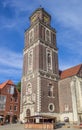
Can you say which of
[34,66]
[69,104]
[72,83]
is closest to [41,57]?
[34,66]

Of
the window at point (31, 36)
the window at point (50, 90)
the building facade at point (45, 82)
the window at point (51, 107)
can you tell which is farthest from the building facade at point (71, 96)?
the window at point (31, 36)

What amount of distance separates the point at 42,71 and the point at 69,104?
405 inches

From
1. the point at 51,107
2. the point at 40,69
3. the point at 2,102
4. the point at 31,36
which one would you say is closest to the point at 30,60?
the point at 40,69

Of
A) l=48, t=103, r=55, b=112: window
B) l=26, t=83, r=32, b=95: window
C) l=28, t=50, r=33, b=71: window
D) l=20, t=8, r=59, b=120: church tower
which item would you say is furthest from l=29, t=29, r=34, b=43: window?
l=48, t=103, r=55, b=112: window

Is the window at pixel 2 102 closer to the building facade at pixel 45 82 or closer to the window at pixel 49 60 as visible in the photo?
the building facade at pixel 45 82

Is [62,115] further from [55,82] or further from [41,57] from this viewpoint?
[41,57]

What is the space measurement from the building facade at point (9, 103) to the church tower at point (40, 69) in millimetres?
10192

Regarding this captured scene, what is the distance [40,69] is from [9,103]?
1897cm

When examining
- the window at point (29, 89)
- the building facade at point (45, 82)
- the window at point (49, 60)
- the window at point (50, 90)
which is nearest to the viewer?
the building facade at point (45, 82)

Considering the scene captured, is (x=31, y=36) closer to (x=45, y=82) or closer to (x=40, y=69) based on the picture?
(x=40, y=69)

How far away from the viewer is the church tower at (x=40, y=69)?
36.4m

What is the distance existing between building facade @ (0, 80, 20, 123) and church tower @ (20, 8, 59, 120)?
401 inches

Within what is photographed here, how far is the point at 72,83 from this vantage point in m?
38.5

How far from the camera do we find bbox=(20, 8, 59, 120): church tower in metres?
36.4
